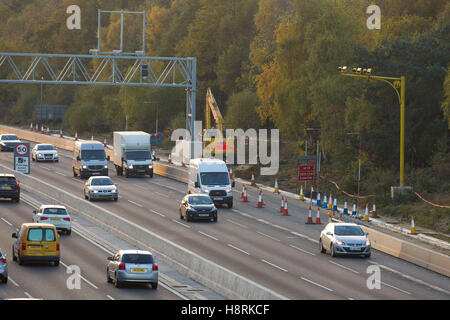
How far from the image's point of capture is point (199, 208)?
4575cm

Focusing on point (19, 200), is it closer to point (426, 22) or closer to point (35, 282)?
point (35, 282)

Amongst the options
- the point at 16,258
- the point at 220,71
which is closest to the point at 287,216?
the point at 16,258

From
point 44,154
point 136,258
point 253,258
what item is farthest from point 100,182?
point 44,154

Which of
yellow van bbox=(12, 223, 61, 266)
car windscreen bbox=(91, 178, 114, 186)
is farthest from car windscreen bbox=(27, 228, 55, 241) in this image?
car windscreen bbox=(91, 178, 114, 186)

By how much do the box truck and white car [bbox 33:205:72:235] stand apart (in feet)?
69.6

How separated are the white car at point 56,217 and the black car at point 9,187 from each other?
11003 mm

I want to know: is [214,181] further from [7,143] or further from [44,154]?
[7,143]

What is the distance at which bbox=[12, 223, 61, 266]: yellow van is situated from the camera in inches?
1298

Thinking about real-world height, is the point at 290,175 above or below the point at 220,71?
below

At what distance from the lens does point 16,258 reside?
112 ft

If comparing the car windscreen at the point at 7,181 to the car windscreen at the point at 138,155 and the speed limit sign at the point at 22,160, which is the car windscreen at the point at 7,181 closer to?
the speed limit sign at the point at 22,160

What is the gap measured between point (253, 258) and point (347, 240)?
12.8 ft
